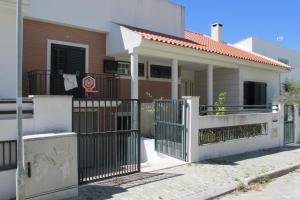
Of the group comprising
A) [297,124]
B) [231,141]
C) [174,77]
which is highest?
[174,77]

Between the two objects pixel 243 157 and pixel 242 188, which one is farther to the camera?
pixel 243 157

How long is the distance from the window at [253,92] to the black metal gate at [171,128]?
294 inches

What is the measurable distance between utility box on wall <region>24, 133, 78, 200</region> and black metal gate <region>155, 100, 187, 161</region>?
4.09m

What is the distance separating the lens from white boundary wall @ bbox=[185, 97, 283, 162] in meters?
9.63

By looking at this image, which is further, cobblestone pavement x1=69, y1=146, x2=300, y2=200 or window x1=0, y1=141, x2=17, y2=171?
cobblestone pavement x1=69, y1=146, x2=300, y2=200

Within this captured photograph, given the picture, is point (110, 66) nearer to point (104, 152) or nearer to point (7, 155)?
point (104, 152)

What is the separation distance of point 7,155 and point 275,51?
24.0 metres

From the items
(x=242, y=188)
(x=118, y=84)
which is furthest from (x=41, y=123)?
(x=118, y=84)

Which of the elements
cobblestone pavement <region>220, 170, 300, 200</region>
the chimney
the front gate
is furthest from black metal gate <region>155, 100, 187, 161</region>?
the chimney

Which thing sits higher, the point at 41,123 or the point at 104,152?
the point at 41,123

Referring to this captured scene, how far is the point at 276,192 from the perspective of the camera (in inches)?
283

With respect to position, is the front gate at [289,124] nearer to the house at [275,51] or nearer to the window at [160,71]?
the window at [160,71]

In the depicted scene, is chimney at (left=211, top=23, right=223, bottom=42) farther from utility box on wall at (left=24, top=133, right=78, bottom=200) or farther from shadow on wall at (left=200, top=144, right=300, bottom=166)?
utility box on wall at (left=24, top=133, right=78, bottom=200)

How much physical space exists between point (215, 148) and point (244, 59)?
6.20m
